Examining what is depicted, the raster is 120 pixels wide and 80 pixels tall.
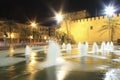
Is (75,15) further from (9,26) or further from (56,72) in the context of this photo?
(56,72)

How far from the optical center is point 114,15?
191 feet

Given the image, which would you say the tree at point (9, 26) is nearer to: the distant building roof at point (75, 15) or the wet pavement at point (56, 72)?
the distant building roof at point (75, 15)

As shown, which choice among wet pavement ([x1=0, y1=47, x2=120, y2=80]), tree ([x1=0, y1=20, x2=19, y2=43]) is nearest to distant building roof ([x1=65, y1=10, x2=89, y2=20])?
tree ([x1=0, y1=20, x2=19, y2=43])

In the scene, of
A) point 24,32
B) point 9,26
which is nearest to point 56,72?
point 9,26

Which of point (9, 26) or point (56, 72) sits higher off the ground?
point (9, 26)

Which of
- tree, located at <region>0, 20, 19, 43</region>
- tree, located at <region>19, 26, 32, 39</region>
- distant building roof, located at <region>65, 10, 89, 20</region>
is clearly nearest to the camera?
tree, located at <region>0, 20, 19, 43</region>

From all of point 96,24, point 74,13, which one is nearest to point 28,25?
point 74,13

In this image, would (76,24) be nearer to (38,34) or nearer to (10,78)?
(38,34)

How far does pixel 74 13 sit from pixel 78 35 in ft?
33.2

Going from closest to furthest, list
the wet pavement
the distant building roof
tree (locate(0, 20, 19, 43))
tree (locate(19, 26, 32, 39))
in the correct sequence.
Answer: the wet pavement, tree (locate(0, 20, 19, 43)), tree (locate(19, 26, 32, 39)), the distant building roof

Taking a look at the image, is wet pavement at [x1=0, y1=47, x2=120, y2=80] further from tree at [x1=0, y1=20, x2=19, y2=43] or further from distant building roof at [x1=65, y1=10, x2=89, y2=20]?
distant building roof at [x1=65, y1=10, x2=89, y2=20]

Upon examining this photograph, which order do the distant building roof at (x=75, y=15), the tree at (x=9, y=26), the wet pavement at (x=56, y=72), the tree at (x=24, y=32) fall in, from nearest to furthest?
1. the wet pavement at (x=56, y=72)
2. the tree at (x=9, y=26)
3. the tree at (x=24, y=32)
4. the distant building roof at (x=75, y=15)

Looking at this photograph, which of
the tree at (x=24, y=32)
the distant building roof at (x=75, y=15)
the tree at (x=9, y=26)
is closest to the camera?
the tree at (x=9, y=26)

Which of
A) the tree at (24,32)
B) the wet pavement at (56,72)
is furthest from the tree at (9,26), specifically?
the wet pavement at (56,72)
